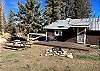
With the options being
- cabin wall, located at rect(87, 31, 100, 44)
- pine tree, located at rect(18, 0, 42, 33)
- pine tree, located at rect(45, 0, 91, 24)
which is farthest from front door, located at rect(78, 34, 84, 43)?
pine tree, located at rect(45, 0, 91, 24)

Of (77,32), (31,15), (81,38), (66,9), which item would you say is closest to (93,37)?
(81,38)

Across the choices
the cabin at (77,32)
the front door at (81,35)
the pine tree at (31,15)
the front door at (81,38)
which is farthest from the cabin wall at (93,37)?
the pine tree at (31,15)

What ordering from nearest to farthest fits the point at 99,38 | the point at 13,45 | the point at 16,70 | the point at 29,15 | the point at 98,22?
the point at 16,70
the point at 13,45
the point at 99,38
the point at 98,22
the point at 29,15

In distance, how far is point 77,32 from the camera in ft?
116

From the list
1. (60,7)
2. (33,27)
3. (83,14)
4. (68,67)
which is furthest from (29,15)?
(68,67)

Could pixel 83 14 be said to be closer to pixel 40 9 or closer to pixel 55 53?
pixel 40 9

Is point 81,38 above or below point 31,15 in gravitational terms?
below

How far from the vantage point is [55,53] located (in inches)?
915

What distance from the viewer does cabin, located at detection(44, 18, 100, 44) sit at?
3359 centimetres

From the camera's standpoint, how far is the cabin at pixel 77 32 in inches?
1323

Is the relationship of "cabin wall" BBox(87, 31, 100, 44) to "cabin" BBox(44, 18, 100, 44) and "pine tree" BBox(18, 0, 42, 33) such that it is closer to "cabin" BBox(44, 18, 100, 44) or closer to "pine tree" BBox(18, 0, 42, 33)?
"cabin" BBox(44, 18, 100, 44)

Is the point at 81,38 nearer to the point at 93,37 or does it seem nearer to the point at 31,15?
the point at 93,37

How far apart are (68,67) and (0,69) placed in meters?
5.40

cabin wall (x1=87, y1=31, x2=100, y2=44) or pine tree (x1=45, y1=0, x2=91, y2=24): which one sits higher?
pine tree (x1=45, y1=0, x2=91, y2=24)
